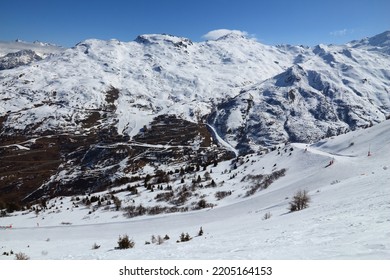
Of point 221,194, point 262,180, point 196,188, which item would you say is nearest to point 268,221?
point 221,194

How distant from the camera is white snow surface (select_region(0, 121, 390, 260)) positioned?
40.0ft

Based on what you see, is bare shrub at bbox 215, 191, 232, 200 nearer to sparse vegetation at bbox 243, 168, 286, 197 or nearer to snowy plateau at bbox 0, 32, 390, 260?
snowy plateau at bbox 0, 32, 390, 260

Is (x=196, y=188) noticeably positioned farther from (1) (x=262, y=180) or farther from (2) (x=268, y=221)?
(2) (x=268, y=221)

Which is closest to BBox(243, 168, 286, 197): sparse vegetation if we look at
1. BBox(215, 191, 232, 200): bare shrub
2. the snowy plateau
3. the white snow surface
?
the snowy plateau

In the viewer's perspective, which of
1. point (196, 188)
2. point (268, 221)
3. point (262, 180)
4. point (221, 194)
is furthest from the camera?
point (196, 188)

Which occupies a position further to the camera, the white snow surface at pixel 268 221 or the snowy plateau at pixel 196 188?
the snowy plateau at pixel 196 188

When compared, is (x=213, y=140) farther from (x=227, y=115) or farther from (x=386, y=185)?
(x=386, y=185)

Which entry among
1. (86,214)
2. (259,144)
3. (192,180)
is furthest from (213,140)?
(86,214)

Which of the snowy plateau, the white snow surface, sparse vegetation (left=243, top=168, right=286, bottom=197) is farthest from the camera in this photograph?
sparse vegetation (left=243, top=168, right=286, bottom=197)

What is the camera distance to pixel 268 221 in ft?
72.6

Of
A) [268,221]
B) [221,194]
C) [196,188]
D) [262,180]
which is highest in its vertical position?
[262,180]

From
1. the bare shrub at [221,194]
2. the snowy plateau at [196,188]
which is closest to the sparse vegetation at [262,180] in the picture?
the snowy plateau at [196,188]

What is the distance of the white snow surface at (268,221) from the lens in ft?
40.0

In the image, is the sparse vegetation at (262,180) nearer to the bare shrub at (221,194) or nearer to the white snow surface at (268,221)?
the white snow surface at (268,221)
